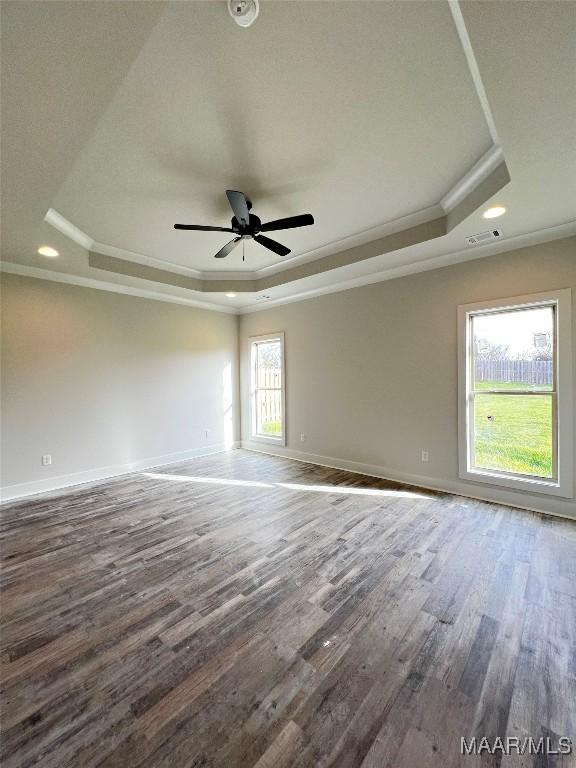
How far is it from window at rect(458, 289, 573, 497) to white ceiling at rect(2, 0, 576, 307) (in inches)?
32.9

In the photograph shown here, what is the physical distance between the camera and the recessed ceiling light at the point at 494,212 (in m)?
2.61

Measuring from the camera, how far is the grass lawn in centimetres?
325

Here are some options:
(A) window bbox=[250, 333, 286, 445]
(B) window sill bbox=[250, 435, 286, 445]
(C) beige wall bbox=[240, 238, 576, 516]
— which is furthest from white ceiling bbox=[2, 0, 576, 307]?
(B) window sill bbox=[250, 435, 286, 445]

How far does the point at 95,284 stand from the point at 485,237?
496cm

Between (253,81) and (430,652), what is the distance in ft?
10.6

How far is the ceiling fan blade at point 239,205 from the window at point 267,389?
116 inches

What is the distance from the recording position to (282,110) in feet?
6.31

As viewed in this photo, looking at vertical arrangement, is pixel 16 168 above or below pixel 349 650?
above

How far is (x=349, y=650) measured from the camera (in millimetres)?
1593

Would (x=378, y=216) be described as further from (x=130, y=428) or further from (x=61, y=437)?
(x=61, y=437)

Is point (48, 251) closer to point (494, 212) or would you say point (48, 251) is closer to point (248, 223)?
point (248, 223)

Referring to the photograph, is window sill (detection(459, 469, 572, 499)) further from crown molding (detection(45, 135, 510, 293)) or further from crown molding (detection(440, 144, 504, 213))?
crown molding (detection(440, 144, 504, 213))

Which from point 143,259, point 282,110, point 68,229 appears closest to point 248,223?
point 282,110

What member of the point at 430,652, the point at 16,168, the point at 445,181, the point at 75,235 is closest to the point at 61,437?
the point at 75,235
